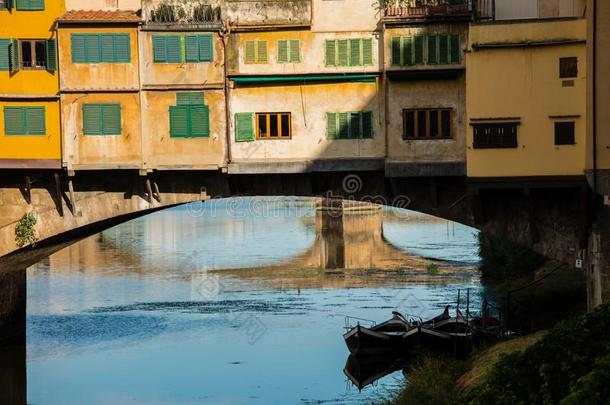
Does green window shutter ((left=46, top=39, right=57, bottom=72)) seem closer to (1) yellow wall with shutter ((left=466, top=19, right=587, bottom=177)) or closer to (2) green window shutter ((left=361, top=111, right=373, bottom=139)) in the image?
(2) green window shutter ((left=361, top=111, right=373, bottom=139))

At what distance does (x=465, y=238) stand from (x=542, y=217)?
45.7 meters

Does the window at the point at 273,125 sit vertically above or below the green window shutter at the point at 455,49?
below

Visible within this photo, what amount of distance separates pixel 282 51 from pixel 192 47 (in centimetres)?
278

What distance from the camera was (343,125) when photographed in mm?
35875

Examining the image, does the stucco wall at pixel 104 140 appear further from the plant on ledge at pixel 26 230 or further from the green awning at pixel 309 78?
the green awning at pixel 309 78

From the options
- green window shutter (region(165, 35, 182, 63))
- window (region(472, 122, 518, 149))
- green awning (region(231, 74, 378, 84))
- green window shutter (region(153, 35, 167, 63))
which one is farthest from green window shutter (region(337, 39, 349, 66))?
green window shutter (region(153, 35, 167, 63))

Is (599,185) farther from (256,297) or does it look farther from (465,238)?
(465,238)

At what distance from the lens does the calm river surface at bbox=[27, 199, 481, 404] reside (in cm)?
3500

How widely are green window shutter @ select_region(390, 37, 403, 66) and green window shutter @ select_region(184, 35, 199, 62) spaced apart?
5991 mm

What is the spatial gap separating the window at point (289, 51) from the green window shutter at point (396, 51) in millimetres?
2891

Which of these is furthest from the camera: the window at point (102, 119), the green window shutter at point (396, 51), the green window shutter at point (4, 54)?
the green window shutter at point (4, 54)

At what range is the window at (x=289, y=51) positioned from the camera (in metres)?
35.8

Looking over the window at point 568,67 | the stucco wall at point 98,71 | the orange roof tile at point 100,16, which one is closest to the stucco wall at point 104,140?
the stucco wall at point 98,71

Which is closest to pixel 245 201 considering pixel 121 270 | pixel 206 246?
pixel 206 246
